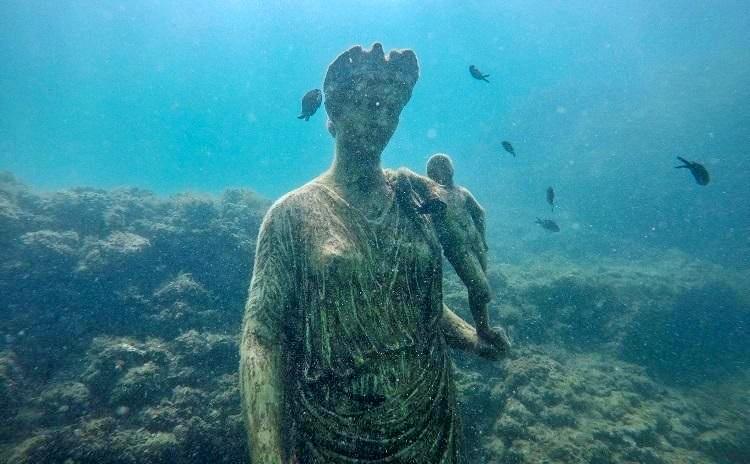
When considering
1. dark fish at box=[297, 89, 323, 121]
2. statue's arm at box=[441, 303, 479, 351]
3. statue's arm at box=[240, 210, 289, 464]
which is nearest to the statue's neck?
statue's arm at box=[240, 210, 289, 464]

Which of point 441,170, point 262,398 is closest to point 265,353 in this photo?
point 262,398

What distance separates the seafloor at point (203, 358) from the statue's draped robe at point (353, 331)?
17.4ft

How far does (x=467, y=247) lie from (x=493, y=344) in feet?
1.94

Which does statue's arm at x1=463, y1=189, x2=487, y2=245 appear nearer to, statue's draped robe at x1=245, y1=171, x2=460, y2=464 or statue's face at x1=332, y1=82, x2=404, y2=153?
statue's draped robe at x1=245, y1=171, x2=460, y2=464

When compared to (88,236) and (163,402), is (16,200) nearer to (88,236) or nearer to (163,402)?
(88,236)

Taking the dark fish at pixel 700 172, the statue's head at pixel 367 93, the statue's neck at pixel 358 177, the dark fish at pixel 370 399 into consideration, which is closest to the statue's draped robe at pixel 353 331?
the dark fish at pixel 370 399

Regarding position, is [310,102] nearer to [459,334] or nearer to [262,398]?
[459,334]

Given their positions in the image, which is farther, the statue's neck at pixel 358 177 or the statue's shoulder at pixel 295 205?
the statue's neck at pixel 358 177

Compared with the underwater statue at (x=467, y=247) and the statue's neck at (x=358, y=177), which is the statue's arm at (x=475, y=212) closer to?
the underwater statue at (x=467, y=247)

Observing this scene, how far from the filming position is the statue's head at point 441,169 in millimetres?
2327

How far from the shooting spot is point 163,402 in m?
6.51

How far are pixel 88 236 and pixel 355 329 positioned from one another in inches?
515

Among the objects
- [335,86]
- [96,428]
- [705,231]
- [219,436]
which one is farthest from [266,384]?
[705,231]

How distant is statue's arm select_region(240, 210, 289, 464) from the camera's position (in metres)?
1.48
